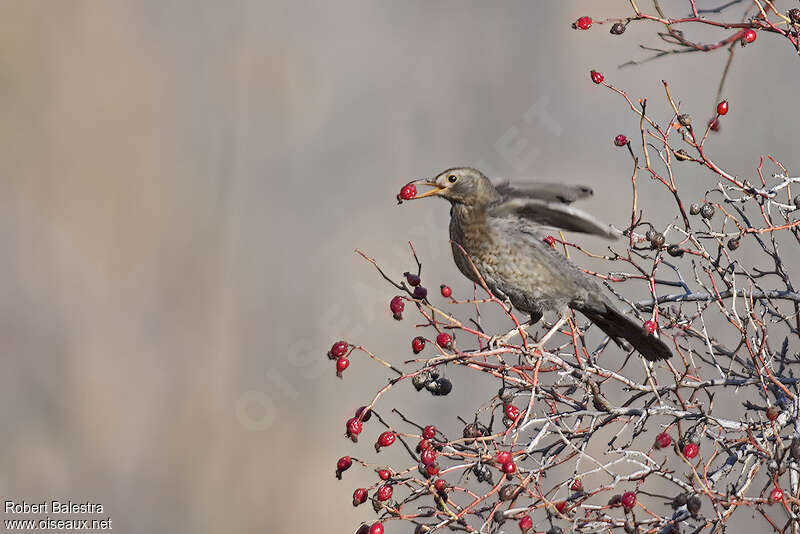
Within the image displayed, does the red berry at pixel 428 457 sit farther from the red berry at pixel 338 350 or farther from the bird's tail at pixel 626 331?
the bird's tail at pixel 626 331

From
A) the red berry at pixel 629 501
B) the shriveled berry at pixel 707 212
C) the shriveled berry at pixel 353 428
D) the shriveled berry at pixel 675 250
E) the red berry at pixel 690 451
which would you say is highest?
the shriveled berry at pixel 707 212

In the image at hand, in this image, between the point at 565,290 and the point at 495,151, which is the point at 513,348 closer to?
the point at 565,290

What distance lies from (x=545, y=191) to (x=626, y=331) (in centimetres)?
64

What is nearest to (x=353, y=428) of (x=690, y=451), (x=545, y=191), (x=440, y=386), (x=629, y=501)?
(x=440, y=386)

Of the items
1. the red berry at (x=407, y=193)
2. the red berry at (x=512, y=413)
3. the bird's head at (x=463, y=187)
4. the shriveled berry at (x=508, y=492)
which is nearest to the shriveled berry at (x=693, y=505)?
the shriveled berry at (x=508, y=492)

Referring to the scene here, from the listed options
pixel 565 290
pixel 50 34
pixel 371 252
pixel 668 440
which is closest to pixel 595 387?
pixel 668 440

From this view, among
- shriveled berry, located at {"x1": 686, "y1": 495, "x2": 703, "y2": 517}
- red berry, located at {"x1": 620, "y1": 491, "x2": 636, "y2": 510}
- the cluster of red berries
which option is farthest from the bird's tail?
the cluster of red berries

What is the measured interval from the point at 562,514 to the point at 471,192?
1394 millimetres

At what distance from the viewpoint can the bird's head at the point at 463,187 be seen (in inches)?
128

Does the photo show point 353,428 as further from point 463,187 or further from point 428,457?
point 463,187

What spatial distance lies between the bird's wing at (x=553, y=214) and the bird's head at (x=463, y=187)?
8 centimetres

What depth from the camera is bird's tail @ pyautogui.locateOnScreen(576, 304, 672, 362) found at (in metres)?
3.18

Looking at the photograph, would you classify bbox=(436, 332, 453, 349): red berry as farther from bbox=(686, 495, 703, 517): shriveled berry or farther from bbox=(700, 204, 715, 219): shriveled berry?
bbox=(700, 204, 715, 219): shriveled berry

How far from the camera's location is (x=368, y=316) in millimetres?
A: 6508
